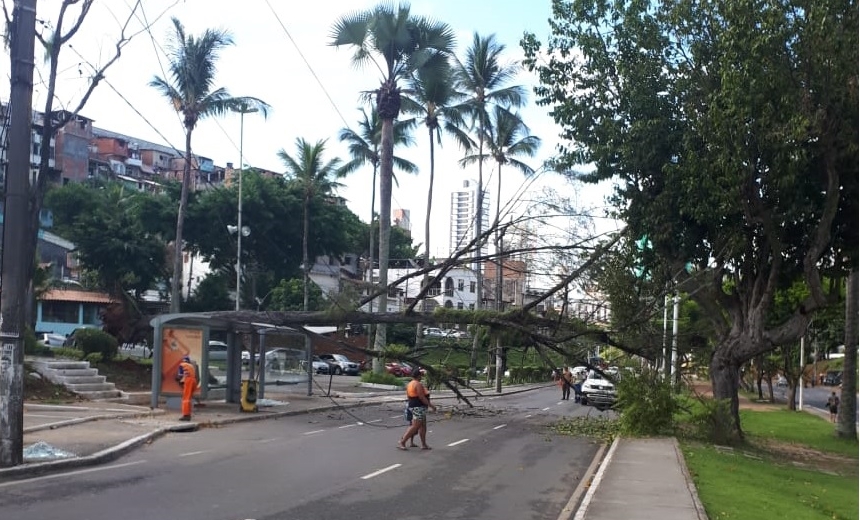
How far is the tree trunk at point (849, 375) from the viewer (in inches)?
1088

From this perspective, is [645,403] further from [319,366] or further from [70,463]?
[319,366]

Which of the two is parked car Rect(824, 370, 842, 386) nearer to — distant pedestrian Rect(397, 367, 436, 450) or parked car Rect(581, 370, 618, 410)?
parked car Rect(581, 370, 618, 410)

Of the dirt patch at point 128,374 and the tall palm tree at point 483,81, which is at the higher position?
the tall palm tree at point 483,81

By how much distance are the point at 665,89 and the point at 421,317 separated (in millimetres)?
7936

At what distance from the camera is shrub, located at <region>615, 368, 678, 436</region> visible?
21531 millimetres

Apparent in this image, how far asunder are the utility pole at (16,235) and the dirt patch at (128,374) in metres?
15.7

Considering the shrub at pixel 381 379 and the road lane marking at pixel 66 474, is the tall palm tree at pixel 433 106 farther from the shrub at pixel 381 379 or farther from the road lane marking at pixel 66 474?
the road lane marking at pixel 66 474

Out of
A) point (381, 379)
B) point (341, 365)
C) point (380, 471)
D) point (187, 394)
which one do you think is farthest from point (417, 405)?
point (341, 365)

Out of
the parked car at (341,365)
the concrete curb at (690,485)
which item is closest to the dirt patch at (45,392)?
the concrete curb at (690,485)

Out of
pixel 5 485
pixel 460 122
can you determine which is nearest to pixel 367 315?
pixel 5 485

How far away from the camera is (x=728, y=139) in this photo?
59.3 feet

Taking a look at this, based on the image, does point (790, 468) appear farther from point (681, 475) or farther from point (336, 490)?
point (336, 490)

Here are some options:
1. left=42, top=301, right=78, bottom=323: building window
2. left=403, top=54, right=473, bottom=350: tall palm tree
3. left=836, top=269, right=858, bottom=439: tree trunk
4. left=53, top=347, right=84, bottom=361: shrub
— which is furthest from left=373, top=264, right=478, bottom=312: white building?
left=42, top=301, right=78, bottom=323: building window

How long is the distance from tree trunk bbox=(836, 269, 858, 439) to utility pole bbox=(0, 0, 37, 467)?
77.2 feet
